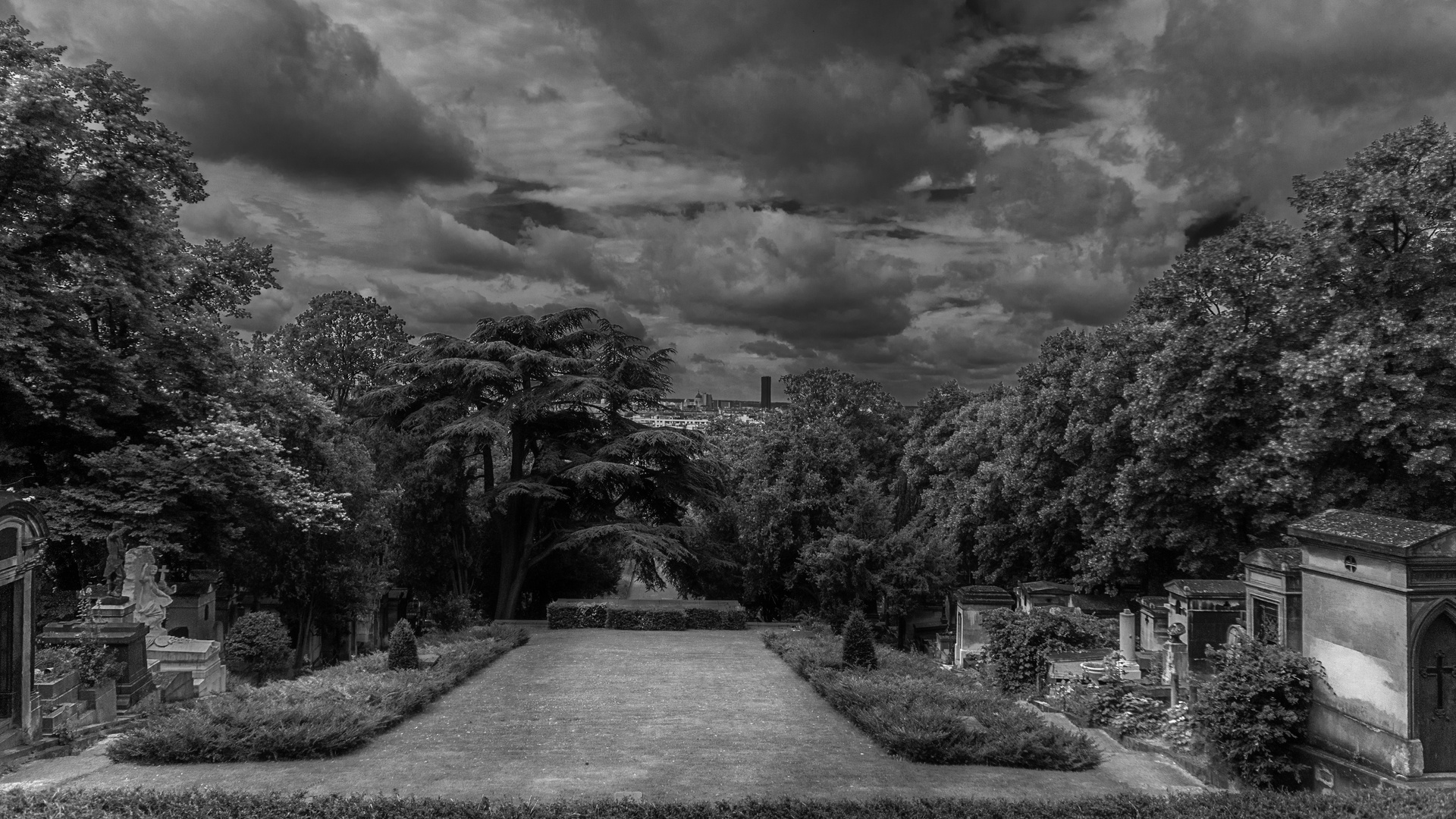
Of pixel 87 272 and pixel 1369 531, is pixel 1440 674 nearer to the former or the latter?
pixel 1369 531

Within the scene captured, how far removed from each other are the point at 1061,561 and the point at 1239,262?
39.7 ft

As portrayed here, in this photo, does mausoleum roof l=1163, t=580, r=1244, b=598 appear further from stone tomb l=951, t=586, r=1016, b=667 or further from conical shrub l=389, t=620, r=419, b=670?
conical shrub l=389, t=620, r=419, b=670

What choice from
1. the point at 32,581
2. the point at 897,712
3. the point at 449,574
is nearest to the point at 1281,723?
the point at 897,712

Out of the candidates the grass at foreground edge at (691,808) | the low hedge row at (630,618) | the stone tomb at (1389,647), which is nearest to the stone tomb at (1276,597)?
the stone tomb at (1389,647)

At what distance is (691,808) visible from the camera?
25.2ft

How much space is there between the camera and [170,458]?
18297mm

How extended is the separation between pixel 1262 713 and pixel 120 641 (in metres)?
15.1

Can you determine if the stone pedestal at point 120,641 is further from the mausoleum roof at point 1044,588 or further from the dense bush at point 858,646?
the mausoleum roof at point 1044,588

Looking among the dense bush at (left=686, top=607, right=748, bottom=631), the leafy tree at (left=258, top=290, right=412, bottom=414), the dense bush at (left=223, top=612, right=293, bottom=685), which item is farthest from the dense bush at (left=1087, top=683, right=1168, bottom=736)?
the leafy tree at (left=258, top=290, right=412, bottom=414)

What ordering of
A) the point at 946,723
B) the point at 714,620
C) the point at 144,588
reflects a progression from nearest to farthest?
the point at 946,723 < the point at 144,588 < the point at 714,620

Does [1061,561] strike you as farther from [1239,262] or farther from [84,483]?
[84,483]

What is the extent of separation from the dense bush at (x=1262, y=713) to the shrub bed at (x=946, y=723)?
145cm

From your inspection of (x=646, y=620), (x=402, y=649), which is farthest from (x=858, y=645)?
(x=646, y=620)

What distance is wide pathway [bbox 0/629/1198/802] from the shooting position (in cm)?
908
